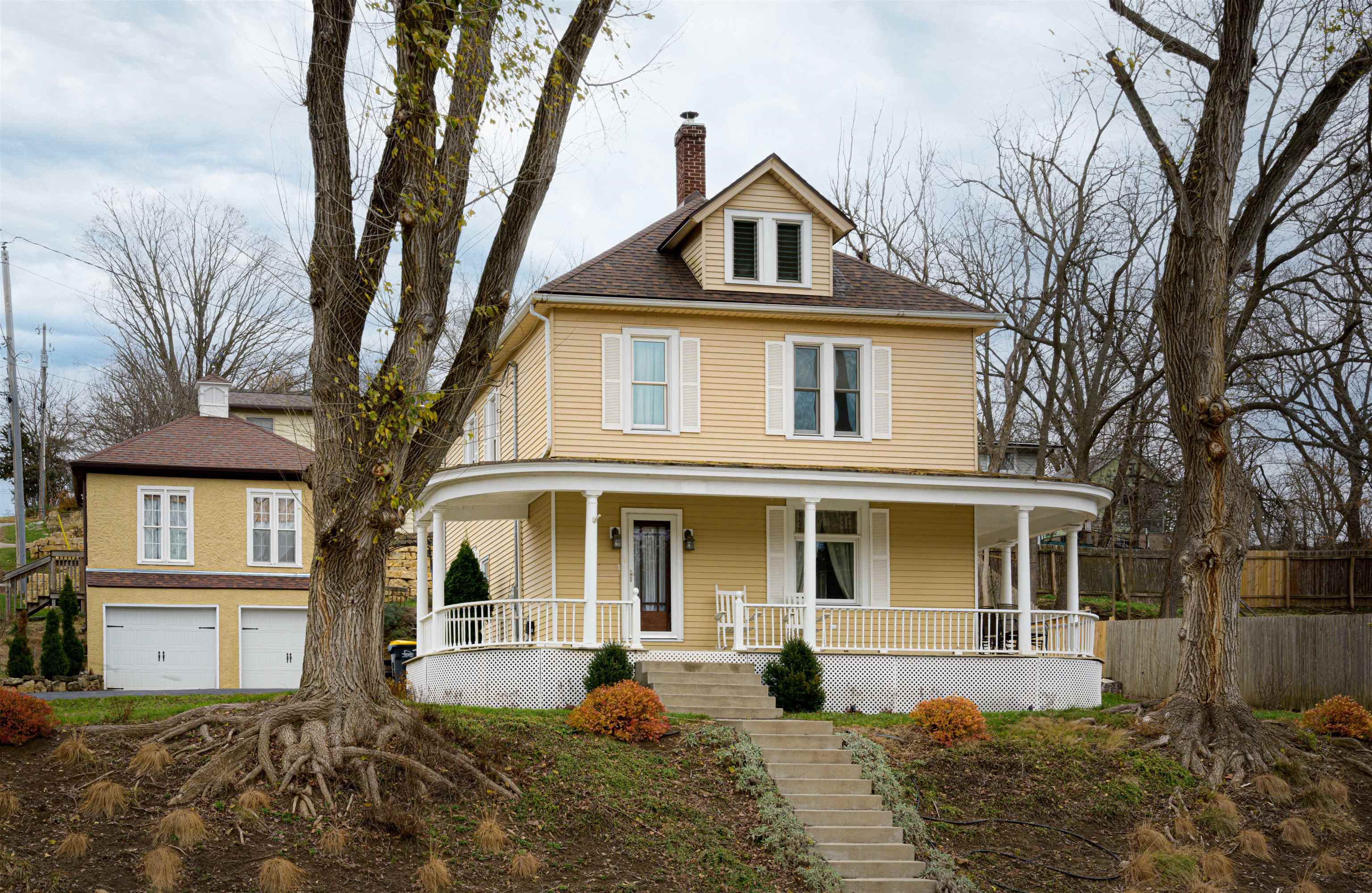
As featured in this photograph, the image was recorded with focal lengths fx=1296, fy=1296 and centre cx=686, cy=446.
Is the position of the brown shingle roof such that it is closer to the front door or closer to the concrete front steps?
the front door

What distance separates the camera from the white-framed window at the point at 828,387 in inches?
842

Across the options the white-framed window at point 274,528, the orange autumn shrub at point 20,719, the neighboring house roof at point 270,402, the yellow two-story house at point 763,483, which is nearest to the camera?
the orange autumn shrub at point 20,719

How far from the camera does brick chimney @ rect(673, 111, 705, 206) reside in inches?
989

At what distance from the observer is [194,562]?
1123 inches

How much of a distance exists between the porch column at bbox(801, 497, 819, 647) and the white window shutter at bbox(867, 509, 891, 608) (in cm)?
249

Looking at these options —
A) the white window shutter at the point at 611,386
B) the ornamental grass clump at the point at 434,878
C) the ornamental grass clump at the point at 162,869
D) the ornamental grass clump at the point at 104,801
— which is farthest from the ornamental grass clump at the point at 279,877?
the white window shutter at the point at 611,386

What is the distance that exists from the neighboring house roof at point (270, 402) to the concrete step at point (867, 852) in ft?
91.9

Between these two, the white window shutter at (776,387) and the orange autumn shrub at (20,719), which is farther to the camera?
the white window shutter at (776,387)

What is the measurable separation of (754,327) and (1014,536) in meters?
6.95

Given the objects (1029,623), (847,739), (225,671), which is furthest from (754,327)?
(225,671)

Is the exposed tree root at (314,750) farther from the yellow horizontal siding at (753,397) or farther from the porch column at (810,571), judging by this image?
the yellow horizontal siding at (753,397)

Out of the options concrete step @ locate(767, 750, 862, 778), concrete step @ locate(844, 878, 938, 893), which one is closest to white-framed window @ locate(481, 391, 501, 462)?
concrete step @ locate(767, 750, 862, 778)

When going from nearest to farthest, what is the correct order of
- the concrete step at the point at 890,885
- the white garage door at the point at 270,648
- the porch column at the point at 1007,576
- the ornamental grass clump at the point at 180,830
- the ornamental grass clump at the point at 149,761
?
the ornamental grass clump at the point at 180,830
the ornamental grass clump at the point at 149,761
the concrete step at the point at 890,885
the porch column at the point at 1007,576
the white garage door at the point at 270,648

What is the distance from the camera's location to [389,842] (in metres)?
11.1
